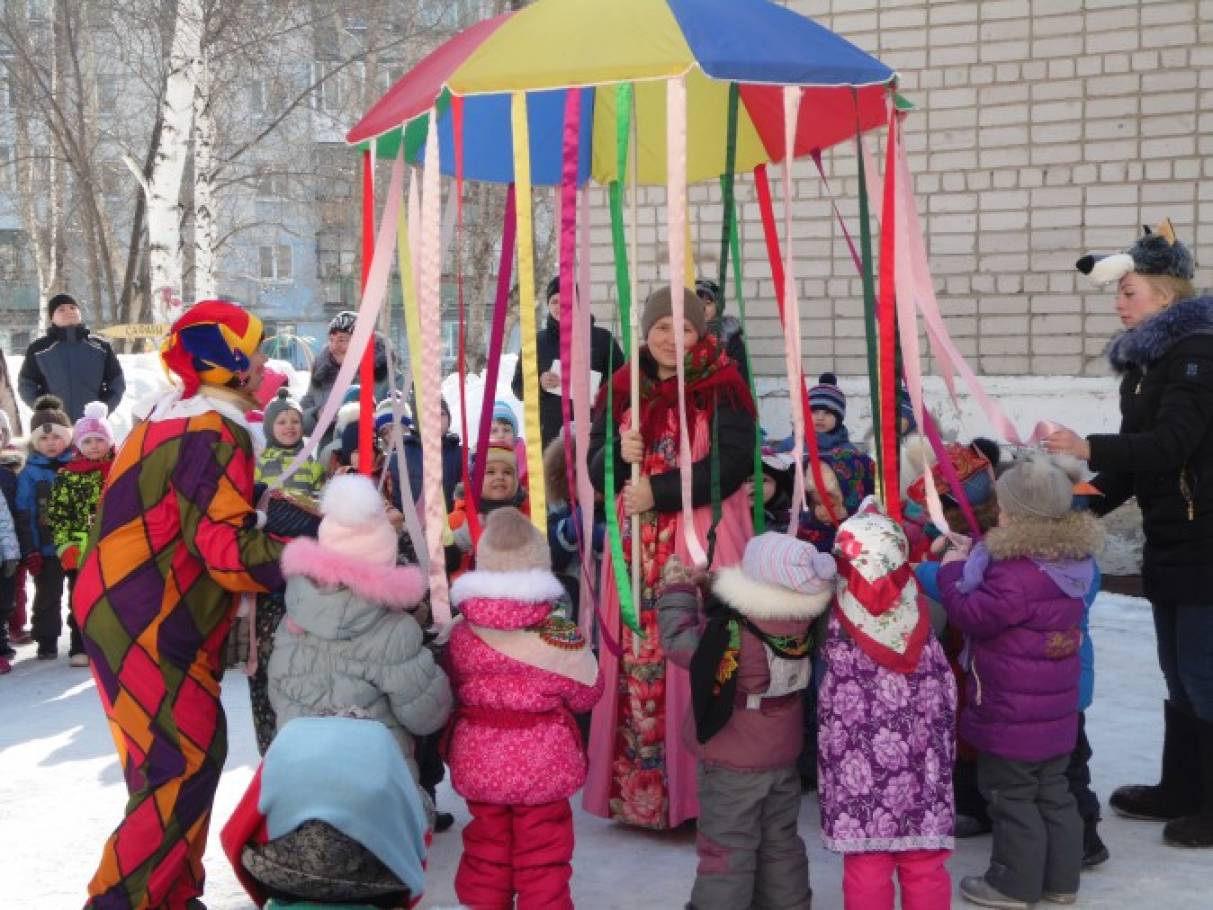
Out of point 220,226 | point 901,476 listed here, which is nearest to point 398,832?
point 901,476

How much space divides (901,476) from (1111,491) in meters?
0.68

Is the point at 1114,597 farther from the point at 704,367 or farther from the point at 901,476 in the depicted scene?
the point at 704,367

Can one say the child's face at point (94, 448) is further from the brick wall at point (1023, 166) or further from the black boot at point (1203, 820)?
the black boot at point (1203, 820)

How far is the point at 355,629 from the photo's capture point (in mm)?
3344

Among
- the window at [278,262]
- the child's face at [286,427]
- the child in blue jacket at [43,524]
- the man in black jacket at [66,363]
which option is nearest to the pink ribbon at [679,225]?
the child's face at [286,427]

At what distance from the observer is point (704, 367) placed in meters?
4.13

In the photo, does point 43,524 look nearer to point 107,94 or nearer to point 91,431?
point 91,431

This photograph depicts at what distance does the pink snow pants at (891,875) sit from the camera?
3.37 metres

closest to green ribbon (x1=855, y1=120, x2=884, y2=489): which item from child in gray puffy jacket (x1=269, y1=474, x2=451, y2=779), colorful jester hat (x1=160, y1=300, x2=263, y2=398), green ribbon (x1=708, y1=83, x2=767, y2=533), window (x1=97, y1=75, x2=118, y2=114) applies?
green ribbon (x1=708, y1=83, x2=767, y2=533)

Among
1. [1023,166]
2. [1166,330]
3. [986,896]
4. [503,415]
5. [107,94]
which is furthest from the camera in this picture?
[107,94]

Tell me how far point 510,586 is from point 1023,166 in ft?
17.9

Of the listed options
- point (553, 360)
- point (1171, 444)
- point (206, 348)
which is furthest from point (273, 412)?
point (1171, 444)

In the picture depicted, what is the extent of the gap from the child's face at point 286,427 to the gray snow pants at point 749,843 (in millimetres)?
3566

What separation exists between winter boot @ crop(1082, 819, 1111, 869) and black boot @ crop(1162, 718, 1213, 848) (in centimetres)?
27
